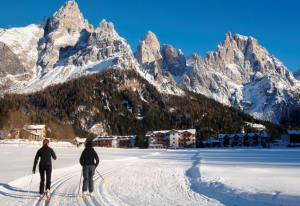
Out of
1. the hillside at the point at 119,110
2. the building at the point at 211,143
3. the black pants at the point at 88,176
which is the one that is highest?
the hillside at the point at 119,110

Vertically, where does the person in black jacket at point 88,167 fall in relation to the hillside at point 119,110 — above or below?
below

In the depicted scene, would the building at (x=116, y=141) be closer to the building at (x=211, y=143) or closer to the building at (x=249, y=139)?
the building at (x=211, y=143)

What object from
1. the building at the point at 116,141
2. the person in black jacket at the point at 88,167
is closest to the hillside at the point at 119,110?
the building at the point at 116,141

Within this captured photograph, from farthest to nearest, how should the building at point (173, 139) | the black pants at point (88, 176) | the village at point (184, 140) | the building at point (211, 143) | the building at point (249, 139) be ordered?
1. the building at point (173, 139)
2. the building at point (211, 143)
3. the village at point (184, 140)
4. the building at point (249, 139)
5. the black pants at point (88, 176)

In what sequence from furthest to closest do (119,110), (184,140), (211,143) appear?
(119,110) < (184,140) < (211,143)

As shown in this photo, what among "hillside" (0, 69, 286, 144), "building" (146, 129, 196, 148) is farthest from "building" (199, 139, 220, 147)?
"hillside" (0, 69, 286, 144)

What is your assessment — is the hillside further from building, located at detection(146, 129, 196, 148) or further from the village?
building, located at detection(146, 129, 196, 148)

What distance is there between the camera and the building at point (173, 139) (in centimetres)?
12769

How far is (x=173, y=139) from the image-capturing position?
12900cm

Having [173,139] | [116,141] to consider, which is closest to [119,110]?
[116,141]

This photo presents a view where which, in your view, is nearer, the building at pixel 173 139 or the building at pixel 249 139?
the building at pixel 249 139

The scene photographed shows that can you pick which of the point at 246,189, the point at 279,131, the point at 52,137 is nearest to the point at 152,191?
the point at 246,189

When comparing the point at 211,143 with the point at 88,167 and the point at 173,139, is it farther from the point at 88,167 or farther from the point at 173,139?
the point at 88,167

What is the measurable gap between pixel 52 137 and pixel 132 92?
305ft
